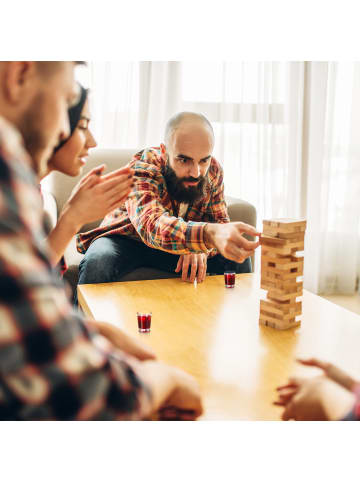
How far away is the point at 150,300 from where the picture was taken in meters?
1.46

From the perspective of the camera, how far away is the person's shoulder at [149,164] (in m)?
1.90

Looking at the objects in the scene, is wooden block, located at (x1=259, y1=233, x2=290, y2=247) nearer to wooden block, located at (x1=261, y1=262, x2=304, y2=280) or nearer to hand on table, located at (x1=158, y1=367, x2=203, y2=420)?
wooden block, located at (x1=261, y1=262, x2=304, y2=280)

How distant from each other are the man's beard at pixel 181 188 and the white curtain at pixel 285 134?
1.07m

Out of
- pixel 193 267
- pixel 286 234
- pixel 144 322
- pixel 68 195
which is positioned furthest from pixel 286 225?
pixel 68 195

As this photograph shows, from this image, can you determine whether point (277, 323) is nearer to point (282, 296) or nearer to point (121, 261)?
point (282, 296)

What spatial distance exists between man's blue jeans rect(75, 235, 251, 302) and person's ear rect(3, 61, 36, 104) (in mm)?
1241

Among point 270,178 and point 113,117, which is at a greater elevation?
point 113,117

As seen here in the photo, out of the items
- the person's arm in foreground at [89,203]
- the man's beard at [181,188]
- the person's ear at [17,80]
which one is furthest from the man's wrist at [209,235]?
the person's ear at [17,80]

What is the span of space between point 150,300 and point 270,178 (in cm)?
196

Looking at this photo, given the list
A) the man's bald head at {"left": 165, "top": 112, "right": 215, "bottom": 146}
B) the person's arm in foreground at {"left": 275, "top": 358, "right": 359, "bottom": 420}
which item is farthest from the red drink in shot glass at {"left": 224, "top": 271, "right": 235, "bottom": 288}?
the person's arm in foreground at {"left": 275, "top": 358, "right": 359, "bottom": 420}

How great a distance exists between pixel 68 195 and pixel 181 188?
0.81 metres

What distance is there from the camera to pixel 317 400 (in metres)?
0.74
